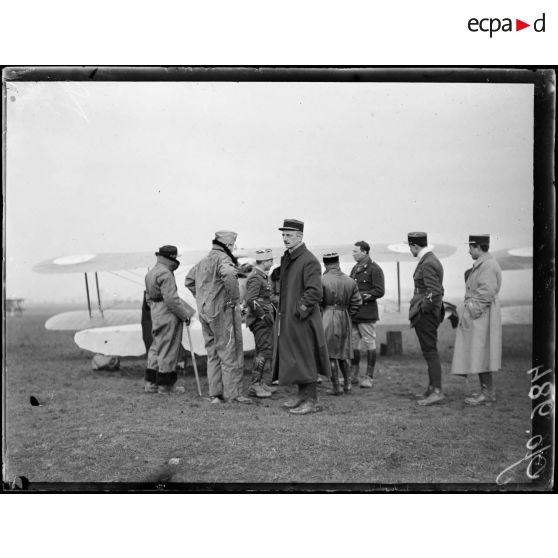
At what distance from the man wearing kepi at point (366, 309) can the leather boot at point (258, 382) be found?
947 millimetres

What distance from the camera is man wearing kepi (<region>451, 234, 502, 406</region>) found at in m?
5.60

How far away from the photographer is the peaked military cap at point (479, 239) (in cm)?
558

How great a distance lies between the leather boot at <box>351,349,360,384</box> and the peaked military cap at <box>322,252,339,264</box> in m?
1.01

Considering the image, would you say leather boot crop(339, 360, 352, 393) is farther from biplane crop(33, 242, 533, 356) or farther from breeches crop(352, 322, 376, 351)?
biplane crop(33, 242, 533, 356)

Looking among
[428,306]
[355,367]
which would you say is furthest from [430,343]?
[355,367]

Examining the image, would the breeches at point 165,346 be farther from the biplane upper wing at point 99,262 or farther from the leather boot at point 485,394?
the leather boot at point 485,394

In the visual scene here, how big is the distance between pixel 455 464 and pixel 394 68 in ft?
11.6

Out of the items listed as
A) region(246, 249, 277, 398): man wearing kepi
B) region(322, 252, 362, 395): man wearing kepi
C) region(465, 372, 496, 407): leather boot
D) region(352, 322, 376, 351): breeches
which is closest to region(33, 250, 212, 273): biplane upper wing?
region(246, 249, 277, 398): man wearing kepi

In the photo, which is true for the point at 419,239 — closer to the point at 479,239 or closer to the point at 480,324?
the point at 479,239

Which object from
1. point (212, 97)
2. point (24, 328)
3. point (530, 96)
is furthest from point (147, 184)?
point (530, 96)

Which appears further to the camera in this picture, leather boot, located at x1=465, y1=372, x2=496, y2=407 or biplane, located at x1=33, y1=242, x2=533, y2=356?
leather boot, located at x1=465, y1=372, x2=496, y2=407

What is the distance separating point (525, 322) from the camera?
17.9 ft

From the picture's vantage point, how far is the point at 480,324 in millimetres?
5910

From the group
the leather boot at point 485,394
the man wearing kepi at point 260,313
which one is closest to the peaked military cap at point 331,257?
the man wearing kepi at point 260,313
